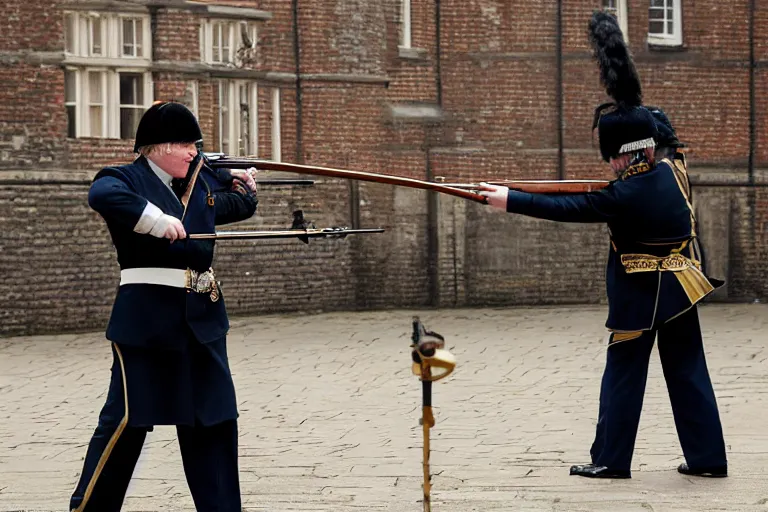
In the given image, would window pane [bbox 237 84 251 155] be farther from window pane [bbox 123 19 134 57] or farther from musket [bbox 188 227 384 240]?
musket [bbox 188 227 384 240]

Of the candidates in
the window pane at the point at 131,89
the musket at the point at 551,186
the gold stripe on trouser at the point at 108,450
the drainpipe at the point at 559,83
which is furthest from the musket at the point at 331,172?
the drainpipe at the point at 559,83

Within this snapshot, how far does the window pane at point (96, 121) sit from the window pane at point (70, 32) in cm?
71

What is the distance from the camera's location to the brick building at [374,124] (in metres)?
16.9

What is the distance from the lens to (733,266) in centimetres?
2144

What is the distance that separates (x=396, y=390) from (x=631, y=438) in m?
4.30

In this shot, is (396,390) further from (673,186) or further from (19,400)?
(673,186)

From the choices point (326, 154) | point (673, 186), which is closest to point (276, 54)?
point (326, 154)

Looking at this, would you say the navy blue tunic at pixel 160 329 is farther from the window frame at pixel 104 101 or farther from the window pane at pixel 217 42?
the window pane at pixel 217 42

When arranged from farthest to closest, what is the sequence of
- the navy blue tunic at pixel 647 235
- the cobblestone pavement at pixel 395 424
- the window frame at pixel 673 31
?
the window frame at pixel 673 31 → the navy blue tunic at pixel 647 235 → the cobblestone pavement at pixel 395 424

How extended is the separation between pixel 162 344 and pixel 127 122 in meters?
11.4

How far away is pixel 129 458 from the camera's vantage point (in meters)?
6.38

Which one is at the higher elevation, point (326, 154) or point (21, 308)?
point (326, 154)

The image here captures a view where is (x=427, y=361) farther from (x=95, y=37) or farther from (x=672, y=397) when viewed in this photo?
(x=95, y=37)

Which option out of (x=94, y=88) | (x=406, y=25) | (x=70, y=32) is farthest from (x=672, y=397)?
(x=406, y=25)
